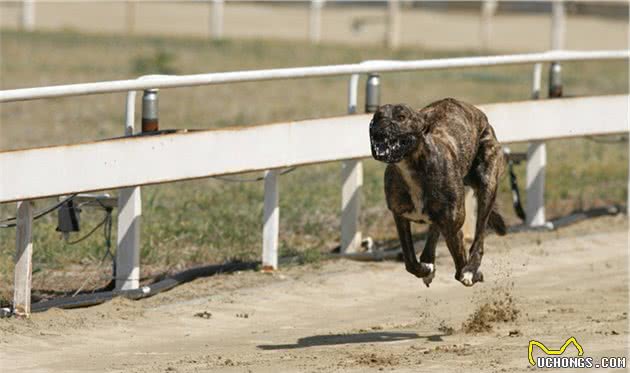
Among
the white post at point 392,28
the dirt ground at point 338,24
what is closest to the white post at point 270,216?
the white post at point 392,28

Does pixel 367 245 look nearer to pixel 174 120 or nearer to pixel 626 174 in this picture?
pixel 626 174

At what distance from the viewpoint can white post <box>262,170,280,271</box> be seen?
26.6 feet

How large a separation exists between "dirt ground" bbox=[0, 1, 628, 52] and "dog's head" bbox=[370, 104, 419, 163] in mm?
17888

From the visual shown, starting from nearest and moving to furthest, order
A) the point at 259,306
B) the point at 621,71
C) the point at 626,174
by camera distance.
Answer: the point at 259,306, the point at 626,174, the point at 621,71

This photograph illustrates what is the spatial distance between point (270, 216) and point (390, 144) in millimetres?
1874

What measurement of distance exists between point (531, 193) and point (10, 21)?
18497 mm

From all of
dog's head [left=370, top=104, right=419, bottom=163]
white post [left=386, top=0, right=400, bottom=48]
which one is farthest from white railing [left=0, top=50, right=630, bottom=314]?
white post [left=386, top=0, right=400, bottom=48]

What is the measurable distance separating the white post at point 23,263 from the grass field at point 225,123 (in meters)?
0.28

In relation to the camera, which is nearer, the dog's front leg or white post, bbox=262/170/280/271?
the dog's front leg

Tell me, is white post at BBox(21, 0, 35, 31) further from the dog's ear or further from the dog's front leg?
the dog's ear

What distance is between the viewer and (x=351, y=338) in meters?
6.91

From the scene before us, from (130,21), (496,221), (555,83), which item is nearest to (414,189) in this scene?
(496,221)

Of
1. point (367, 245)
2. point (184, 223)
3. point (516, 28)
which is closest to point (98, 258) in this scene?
point (184, 223)

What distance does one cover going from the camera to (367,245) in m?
8.83
